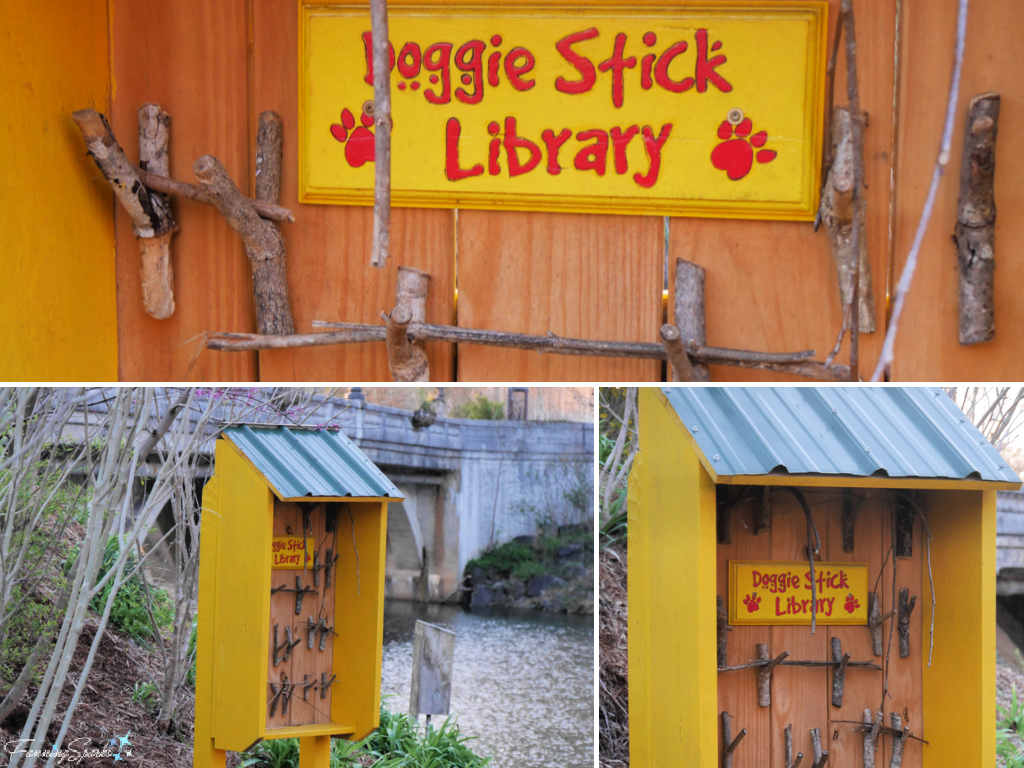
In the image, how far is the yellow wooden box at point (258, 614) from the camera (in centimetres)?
203

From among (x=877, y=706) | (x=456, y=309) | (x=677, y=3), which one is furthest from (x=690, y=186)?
(x=877, y=706)

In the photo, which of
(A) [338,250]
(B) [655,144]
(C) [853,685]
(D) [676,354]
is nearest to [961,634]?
(C) [853,685]

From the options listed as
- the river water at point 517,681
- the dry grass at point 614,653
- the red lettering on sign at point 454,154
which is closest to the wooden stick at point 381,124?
the red lettering on sign at point 454,154

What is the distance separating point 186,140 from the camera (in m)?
2.51

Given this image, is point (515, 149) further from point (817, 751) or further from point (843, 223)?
point (817, 751)

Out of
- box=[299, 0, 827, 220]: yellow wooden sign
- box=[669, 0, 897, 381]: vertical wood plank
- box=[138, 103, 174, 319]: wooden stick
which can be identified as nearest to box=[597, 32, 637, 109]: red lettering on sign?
box=[299, 0, 827, 220]: yellow wooden sign

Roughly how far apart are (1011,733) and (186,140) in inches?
193

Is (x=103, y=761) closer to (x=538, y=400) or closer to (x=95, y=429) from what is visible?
(x=95, y=429)

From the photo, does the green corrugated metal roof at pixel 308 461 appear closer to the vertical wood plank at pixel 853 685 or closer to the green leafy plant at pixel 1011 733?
the vertical wood plank at pixel 853 685

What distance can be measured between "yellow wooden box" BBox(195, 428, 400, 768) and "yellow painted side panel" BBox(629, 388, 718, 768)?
643 millimetres

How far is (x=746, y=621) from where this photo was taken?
1950 mm

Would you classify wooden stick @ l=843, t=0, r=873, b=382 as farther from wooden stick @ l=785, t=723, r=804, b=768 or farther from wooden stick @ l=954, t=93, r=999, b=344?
wooden stick @ l=785, t=723, r=804, b=768

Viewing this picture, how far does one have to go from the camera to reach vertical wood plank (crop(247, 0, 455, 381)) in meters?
2.48

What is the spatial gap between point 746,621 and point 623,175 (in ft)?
3.87
